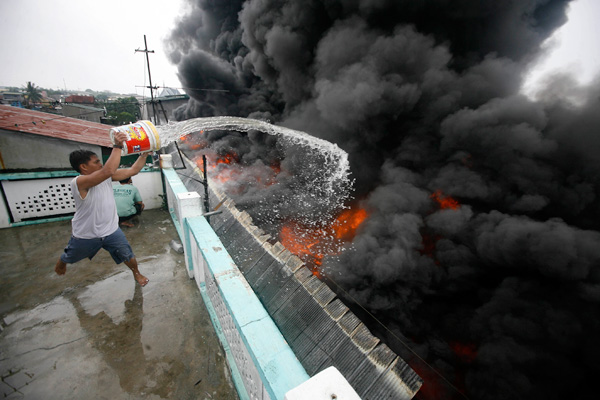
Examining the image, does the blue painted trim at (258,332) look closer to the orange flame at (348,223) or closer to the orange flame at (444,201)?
the orange flame at (348,223)

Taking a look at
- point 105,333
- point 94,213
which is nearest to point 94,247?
point 94,213

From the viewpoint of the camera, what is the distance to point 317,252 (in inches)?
370

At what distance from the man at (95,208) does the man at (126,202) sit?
66.7 inches

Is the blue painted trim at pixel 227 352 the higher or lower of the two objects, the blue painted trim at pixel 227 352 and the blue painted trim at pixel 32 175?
the lower

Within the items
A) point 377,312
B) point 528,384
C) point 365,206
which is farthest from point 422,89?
point 528,384

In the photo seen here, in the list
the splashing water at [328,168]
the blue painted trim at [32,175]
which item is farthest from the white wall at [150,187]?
the splashing water at [328,168]

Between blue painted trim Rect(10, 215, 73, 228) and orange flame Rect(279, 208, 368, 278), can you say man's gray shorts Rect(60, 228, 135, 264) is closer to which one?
blue painted trim Rect(10, 215, 73, 228)

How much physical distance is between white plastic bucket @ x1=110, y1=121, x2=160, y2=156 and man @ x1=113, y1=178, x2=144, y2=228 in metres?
2.37

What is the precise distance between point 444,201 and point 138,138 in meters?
9.56

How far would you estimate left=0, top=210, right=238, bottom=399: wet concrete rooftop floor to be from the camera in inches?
83.1

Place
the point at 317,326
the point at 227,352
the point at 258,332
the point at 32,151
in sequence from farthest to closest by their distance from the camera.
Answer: the point at 32,151
the point at 317,326
the point at 227,352
the point at 258,332

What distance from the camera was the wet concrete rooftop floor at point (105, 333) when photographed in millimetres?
2111

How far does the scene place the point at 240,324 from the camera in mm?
1694

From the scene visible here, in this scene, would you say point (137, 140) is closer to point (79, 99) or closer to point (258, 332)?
point (258, 332)
